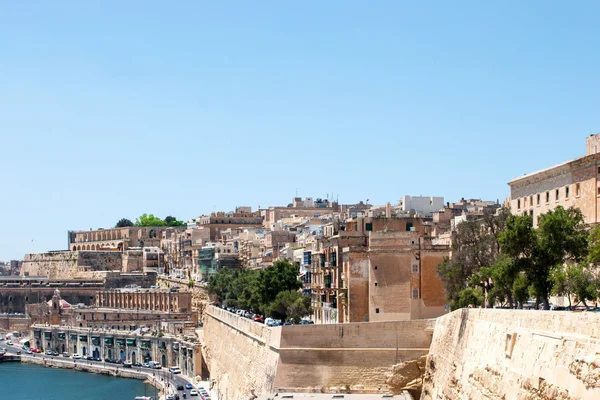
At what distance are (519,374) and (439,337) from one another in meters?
9.38

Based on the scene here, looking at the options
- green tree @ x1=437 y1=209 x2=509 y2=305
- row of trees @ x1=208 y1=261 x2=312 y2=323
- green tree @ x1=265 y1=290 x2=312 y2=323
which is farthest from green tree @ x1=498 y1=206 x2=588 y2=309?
row of trees @ x1=208 y1=261 x2=312 y2=323

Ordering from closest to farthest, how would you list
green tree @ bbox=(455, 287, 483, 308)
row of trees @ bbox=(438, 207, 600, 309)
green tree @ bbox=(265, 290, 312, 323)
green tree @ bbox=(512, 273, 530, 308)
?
row of trees @ bbox=(438, 207, 600, 309) < green tree @ bbox=(512, 273, 530, 308) < green tree @ bbox=(455, 287, 483, 308) < green tree @ bbox=(265, 290, 312, 323)

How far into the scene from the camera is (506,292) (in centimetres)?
3297

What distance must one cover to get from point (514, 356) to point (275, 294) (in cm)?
3009

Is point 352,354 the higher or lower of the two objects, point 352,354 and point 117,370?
the higher

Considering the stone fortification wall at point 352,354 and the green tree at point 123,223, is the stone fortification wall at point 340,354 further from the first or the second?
the green tree at point 123,223

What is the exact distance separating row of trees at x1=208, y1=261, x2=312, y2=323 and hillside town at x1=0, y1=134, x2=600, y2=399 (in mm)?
155

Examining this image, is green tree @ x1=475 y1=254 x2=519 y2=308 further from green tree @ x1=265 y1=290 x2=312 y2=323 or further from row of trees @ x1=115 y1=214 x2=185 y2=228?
row of trees @ x1=115 y1=214 x2=185 y2=228

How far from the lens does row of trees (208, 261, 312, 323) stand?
158ft

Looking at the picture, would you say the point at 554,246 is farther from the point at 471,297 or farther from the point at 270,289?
the point at 270,289

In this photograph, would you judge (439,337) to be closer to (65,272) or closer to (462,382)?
(462,382)

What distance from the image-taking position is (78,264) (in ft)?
370

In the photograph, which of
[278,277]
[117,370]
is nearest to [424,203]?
[278,277]

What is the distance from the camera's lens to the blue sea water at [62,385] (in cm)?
6362
